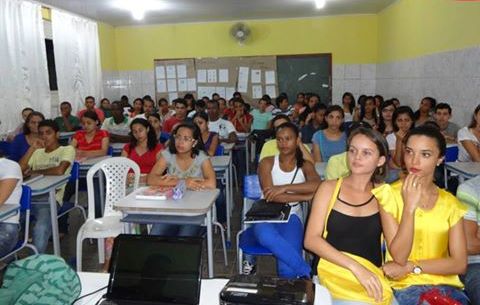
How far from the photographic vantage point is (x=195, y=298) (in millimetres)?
1416

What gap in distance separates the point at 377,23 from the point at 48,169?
7624mm

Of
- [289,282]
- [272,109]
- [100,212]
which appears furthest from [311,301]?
[272,109]

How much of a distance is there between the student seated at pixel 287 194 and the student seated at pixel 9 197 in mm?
1522

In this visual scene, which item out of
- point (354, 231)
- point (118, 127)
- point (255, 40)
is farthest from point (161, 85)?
point (354, 231)

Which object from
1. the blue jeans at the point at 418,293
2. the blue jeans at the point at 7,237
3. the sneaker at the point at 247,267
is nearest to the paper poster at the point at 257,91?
the sneaker at the point at 247,267

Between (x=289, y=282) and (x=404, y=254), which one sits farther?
(x=404, y=254)

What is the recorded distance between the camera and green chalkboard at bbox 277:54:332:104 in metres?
9.50

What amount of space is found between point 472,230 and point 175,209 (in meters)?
1.64

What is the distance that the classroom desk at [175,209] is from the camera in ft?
8.92

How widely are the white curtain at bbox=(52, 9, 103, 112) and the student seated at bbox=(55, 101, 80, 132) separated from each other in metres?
0.39

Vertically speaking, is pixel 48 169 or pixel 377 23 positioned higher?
pixel 377 23

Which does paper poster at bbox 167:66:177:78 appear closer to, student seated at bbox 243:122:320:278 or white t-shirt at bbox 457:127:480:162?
white t-shirt at bbox 457:127:480:162

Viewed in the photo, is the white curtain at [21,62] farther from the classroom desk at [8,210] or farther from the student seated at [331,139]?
the student seated at [331,139]

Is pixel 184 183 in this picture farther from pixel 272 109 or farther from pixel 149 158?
pixel 272 109
